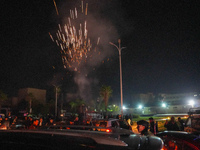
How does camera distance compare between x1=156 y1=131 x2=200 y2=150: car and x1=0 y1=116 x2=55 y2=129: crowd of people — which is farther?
x1=0 y1=116 x2=55 y2=129: crowd of people

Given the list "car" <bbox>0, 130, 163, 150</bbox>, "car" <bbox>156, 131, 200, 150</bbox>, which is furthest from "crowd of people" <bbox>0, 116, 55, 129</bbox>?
"car" <bbox>0, 130, 163, 150</bbox>

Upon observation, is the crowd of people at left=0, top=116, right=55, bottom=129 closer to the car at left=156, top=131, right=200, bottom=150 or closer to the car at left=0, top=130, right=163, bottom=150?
the car at left=156, top=131, right=200, bottom=150

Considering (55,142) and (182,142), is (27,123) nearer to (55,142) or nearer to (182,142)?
(182,142)

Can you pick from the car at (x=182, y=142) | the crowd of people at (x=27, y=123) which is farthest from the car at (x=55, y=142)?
the crowd of people at (x=27, y=123)

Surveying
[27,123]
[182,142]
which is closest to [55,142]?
[182,142]

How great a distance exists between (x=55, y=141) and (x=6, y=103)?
88.6 metres

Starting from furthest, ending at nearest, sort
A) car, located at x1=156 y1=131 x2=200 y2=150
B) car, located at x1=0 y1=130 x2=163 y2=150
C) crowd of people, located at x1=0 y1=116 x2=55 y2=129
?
crowd of people, located at x1=0 y1=116 x2=55 y2=129 → car, located at x1=156 y1=131 x2=200 y2=150 → car, located at x1=0 y1=130 x2=163 y2=150

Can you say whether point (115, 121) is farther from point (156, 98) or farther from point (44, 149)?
point (156, 98)

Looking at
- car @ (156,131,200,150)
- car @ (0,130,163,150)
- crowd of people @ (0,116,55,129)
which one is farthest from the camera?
crowd of people @ (0,116,55,129)

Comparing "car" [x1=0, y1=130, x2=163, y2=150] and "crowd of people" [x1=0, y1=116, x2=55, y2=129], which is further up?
"car" [x1=0, y1=130, x2=163, y2=150]

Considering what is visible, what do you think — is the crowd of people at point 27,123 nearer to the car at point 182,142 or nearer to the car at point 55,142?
the car at point 182,142

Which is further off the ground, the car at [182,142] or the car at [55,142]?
the car at [55,142]

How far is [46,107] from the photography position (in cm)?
6044

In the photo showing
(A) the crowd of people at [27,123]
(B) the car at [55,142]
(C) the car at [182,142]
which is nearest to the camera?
(B) the car at [55,142]
